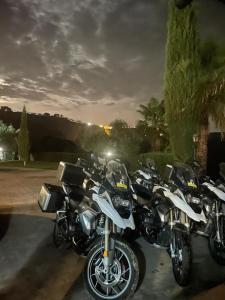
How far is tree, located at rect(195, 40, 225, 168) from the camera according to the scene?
471 inches

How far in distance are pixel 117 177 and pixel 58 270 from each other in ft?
5.44

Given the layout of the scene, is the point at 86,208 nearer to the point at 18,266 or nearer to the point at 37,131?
the point at 18,266

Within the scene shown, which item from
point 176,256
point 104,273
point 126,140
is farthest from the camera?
point 126,140

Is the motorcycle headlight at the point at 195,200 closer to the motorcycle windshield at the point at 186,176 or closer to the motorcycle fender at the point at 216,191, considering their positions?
the motorcycle windshield at the point at 186,176

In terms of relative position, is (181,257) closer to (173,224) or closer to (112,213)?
(173,224)

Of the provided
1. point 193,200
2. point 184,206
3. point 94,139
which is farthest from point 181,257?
point 94,139

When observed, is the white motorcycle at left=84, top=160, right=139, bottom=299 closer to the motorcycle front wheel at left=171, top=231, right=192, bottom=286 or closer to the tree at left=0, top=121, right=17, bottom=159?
the motorcycle front wheel at left=171, top=231, right=192, bottom=286

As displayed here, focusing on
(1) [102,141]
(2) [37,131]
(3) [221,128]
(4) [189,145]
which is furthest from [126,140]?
(2) [37,131]

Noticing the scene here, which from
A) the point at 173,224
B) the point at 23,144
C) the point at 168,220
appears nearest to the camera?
the point at 173,224

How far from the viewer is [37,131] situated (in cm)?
3969

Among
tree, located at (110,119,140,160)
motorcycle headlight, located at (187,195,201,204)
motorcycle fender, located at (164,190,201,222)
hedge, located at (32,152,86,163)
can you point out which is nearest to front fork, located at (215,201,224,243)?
motorcycle headlight, located at (187,195,201,204)

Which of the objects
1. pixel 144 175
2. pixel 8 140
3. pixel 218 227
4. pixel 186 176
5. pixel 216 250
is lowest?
pixel 216 250

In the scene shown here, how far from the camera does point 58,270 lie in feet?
14.8

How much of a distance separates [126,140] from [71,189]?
63.8 ft
